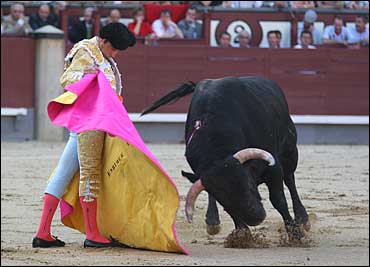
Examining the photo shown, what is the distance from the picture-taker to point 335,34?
11492mm

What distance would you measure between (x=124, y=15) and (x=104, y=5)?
0.77 feet

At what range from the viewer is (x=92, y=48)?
435 cm

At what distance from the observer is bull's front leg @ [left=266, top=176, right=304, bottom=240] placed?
15.6 ft

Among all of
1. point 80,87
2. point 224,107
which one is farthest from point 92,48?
point 224,107

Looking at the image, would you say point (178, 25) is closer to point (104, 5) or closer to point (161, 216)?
point (104, 5)

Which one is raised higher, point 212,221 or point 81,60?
point 81,60

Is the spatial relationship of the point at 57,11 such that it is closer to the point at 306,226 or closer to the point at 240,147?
the point at 306,226

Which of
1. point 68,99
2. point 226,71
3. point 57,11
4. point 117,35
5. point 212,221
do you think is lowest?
point 226,71

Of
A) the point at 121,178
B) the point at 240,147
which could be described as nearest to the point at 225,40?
the point at 240,147

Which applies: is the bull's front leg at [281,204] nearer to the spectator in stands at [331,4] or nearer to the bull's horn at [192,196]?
the bull's horn at [192,196]

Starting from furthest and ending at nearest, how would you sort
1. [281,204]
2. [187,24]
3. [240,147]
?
[187,24], [281,204], [240,147]

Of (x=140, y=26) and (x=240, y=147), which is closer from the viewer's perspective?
(x=240, y=147)

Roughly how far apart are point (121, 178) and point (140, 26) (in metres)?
6.64

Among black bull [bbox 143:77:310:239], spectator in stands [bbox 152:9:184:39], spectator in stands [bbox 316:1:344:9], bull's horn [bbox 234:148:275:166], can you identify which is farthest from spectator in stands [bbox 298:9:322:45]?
bull's horn [bbox 234:148:275:166]
